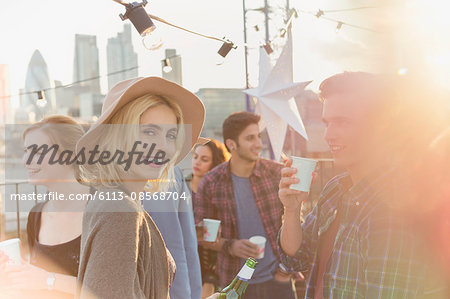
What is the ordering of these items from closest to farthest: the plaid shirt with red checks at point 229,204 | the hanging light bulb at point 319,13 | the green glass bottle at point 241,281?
the green glass bottle at point 241,281, the plaid shirt with red checks at point 229,204, the hanging light bulb at point 319,13

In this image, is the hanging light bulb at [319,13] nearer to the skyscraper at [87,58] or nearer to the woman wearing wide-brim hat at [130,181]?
the woman wearing wide-brim hat at [130,181]

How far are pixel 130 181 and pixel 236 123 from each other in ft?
7.28

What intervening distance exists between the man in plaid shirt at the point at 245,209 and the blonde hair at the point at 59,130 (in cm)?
134

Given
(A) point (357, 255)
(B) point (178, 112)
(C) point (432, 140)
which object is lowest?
(A) point (357, 255)

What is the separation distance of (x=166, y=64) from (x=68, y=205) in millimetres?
3259

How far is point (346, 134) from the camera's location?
144cm

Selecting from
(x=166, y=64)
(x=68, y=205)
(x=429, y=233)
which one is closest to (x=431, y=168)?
(x=429, y=233)

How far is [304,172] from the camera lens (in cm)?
156

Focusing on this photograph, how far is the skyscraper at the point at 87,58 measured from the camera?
7144 centimetres

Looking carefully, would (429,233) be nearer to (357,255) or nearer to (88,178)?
(357,255)

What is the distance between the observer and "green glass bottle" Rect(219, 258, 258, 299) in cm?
123

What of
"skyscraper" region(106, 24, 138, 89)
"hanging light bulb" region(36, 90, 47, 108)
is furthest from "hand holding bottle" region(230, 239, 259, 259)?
"skyscraper" region(106, 24, 138, 89)

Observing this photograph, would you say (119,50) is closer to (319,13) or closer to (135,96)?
(319,13)

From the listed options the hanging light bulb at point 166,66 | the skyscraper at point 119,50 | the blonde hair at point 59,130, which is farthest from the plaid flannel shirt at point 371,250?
the skyscraper at point 119,50
